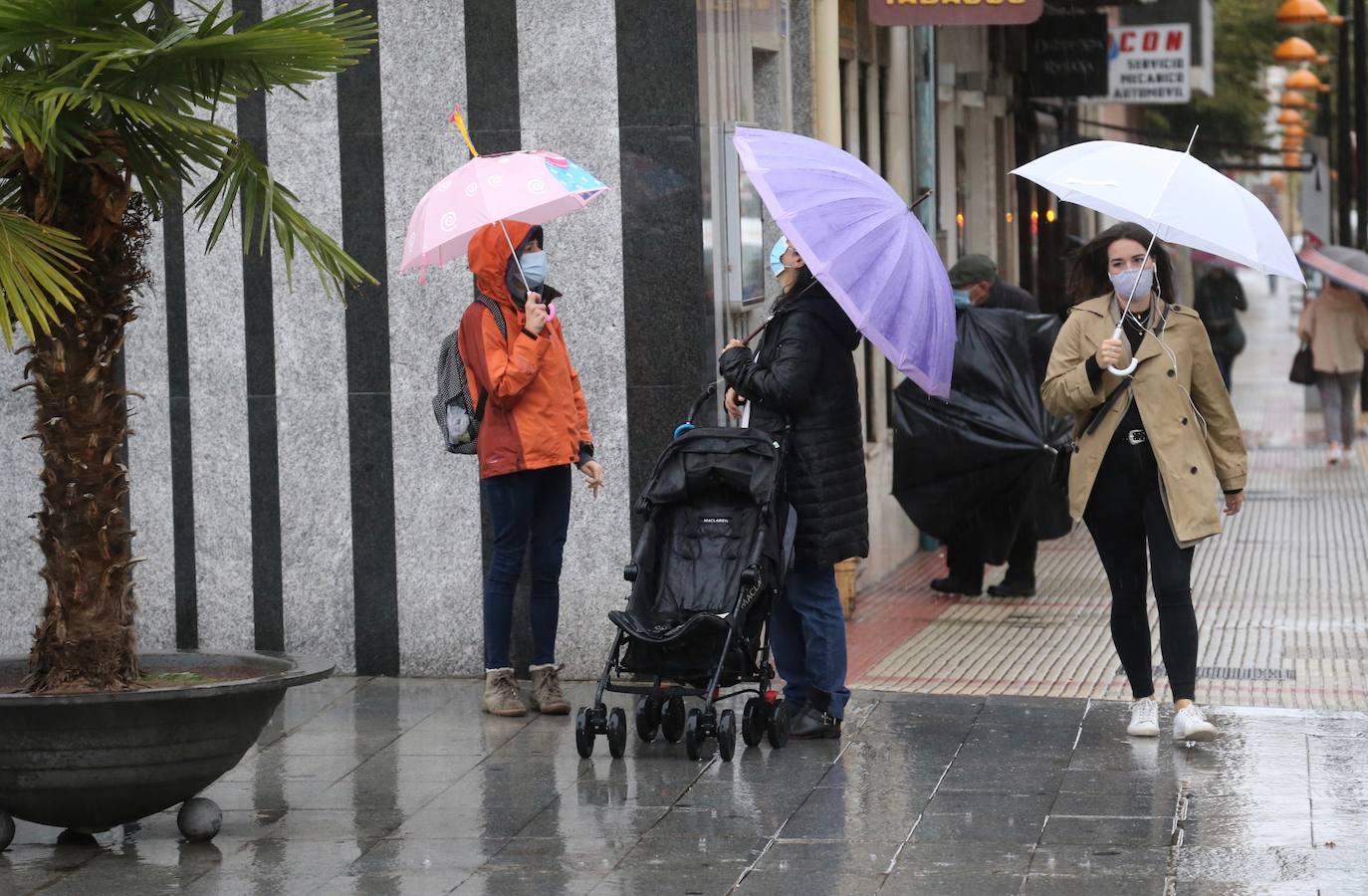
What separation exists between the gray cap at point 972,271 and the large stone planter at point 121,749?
6318 mm

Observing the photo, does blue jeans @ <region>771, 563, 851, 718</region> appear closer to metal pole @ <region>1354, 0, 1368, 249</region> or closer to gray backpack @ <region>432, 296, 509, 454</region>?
gray backpack @ <region>432, 296, 509, 454</region>

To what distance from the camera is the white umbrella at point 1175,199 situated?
23.1ft

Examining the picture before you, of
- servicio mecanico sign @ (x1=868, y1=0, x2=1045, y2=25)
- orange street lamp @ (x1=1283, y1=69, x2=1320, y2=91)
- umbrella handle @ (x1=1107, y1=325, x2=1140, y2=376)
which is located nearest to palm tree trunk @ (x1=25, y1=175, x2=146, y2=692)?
umbrella handle @ (x1=1107, y1=325, x2=1140, y2=376)

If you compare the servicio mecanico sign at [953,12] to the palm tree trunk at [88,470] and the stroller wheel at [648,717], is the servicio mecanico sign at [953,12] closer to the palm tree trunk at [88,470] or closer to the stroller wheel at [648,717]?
the stroller wheel at [648,717]

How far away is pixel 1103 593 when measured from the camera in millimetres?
11906

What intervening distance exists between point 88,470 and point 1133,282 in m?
3.63

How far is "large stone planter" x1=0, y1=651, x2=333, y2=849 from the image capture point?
6.11 m

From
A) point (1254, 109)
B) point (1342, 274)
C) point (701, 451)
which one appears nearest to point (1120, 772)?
point (701, 451)

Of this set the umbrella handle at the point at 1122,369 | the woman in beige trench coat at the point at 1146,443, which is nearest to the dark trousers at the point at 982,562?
the woman in beige trench coat at the point at 1146,443

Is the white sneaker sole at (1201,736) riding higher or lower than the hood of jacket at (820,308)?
lower

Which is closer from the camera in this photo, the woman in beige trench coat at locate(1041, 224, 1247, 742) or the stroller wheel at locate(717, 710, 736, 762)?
the stroller wheel at locate(717, 710, 736, 762)

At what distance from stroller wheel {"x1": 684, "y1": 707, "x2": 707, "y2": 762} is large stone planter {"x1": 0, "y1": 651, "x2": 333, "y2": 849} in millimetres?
1474

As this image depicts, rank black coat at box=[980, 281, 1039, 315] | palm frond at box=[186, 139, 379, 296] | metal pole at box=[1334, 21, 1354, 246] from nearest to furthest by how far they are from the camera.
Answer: palm frond at box=[186, 139, 379, 296]
black coat at box=[980, 281, 1039, 315]
metal pole at box=[1334, 21, 1354, 246]

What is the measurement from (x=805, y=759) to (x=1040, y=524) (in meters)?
4.48
